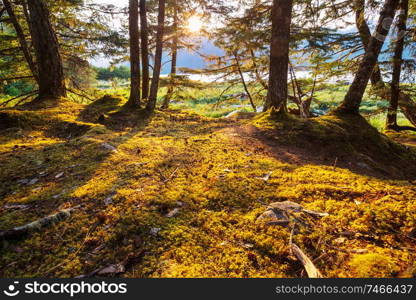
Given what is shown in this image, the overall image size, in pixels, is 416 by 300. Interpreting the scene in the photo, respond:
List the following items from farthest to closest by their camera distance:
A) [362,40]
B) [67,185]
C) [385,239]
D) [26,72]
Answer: [26,72] → [362,40] → [67,185] → [385,239]

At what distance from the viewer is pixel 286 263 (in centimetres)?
153

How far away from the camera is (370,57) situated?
479 centimetres

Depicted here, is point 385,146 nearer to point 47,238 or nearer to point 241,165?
point 241,165

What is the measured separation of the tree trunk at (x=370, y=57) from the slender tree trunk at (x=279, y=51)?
1.65 m

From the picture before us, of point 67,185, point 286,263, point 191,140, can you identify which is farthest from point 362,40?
point 67,185

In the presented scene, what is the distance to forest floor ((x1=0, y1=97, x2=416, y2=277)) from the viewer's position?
1.51 metres

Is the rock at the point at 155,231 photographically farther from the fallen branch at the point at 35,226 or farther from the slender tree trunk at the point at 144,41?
the slender tree trunk at the point at 144,41

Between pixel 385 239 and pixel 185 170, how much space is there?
2.48 m

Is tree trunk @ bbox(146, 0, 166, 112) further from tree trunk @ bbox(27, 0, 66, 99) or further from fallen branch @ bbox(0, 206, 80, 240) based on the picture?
fallen branch @ bbox(0, 206, 80, 240)

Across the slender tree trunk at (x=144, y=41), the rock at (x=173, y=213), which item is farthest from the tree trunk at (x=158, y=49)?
the rock at (x=173, y=213)

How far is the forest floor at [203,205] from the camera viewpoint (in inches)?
59.3
